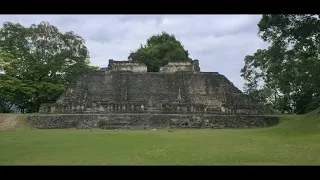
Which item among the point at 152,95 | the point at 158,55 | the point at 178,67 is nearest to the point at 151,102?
the point at 152,95

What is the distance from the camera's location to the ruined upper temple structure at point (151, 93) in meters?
24.5

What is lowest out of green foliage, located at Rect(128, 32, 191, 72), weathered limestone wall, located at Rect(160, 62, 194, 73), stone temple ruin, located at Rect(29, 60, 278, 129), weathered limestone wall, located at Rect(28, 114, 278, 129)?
weathered limestone wall, located at Rect(28, 114, 278, 129)

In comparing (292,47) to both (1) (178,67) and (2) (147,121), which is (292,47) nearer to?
(2) (147,121)

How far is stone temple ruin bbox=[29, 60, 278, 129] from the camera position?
22.2 m

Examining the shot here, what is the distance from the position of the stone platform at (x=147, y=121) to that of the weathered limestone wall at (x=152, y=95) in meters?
1.71

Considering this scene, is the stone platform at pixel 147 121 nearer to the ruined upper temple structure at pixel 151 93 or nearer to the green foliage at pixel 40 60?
the ruined upper temple structure at pixel 151 93

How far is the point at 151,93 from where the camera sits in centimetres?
2712

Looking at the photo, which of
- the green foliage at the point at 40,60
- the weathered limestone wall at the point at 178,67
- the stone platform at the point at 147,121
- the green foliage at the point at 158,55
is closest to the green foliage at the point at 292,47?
the stone platform at the point at 147,121

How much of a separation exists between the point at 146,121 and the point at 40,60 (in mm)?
14234

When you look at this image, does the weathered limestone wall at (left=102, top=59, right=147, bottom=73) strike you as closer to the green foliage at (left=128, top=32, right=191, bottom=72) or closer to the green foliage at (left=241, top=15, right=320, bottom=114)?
the green foliage at (left=128, top=32, right=191, bottom=72)

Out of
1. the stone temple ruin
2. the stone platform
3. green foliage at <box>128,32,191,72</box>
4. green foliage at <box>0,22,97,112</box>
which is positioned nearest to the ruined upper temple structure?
the stone temple ruin

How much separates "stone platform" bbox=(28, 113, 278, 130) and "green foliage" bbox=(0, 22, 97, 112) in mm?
8335
